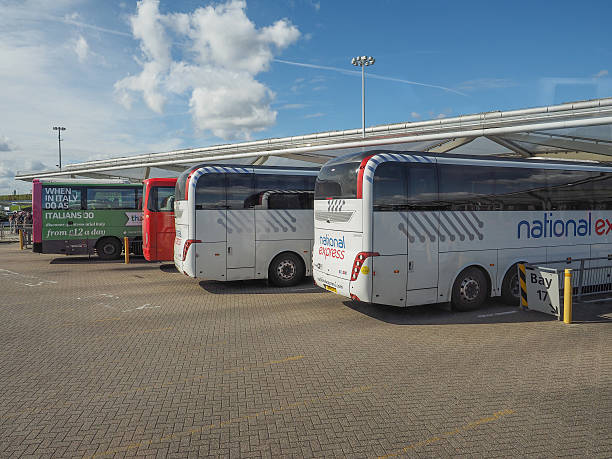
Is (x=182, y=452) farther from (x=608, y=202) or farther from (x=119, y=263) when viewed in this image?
(x=119, y=263)

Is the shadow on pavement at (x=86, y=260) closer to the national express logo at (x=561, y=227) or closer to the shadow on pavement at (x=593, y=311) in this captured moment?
the national express logo at (x=561, y=227)

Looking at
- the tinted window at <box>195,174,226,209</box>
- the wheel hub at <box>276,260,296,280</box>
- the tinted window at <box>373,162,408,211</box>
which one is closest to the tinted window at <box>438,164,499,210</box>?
the tinted window at <box>373,162,408,211</box>

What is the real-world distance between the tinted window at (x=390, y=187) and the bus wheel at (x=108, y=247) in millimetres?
13878

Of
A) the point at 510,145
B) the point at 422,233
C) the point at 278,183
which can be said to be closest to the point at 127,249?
the point at 278,183

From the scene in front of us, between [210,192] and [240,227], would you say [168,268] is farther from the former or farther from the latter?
[210,192]

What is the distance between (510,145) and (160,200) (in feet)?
48.6

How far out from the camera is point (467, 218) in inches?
368

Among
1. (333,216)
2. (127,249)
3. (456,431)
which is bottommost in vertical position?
(456,431)

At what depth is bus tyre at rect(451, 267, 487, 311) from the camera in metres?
9.46

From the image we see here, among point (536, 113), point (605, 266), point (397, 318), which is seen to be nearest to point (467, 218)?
point (397, 318)

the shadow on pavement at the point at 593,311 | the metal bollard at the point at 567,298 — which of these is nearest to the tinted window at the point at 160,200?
the metal bollard at the point at 567,298

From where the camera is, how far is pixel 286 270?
12.6m

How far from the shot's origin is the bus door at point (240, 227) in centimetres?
1184

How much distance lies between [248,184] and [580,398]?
29.3 feet
